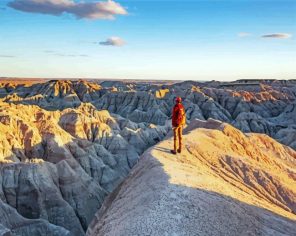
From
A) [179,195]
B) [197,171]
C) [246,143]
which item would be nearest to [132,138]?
[246,143]

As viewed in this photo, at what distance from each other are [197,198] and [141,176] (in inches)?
156

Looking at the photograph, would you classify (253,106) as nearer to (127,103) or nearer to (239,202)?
(127,103)

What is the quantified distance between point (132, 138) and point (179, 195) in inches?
1698

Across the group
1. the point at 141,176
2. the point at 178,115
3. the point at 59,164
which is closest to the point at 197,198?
the point at 141,176

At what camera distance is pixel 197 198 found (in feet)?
38.0

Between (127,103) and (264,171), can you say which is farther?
(127,103)

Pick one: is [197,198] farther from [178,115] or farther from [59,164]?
[59,164]

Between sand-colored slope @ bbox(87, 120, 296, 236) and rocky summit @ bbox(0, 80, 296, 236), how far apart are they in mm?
41

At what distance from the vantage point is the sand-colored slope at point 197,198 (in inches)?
398

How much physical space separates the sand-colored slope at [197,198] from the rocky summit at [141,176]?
0.04m

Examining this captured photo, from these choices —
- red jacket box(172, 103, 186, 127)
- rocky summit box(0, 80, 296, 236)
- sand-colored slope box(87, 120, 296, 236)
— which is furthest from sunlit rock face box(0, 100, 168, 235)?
red jacket box(172, 103, 186, 127)

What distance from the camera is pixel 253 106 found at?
92.8m

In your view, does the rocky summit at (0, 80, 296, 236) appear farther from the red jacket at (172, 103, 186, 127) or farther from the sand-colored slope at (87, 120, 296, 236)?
the red jacket at (172, 103, 186, 127)

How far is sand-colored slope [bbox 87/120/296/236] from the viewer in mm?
10109
